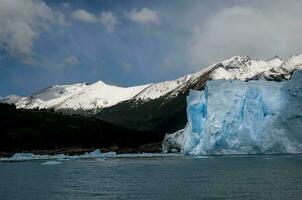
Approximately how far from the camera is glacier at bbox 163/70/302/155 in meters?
84.9

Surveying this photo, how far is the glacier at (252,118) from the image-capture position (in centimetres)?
8488

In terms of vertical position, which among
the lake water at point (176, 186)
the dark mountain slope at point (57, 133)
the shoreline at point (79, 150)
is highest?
the dark mountain slope at point (57, 133)

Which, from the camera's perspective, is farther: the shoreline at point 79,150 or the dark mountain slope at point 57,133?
the dark mountain slope at point 57,133

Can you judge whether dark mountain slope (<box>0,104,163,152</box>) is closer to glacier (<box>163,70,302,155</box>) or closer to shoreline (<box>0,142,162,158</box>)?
shoreline (<box>0,142,162,158</box>)

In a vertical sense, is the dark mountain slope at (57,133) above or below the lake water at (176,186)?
above

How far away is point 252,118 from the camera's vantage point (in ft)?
289

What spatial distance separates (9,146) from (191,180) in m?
92.6

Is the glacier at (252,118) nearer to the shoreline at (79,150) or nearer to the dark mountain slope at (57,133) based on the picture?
the shoreline at (79,150)

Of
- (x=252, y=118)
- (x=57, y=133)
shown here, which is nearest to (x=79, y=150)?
(x=57, y=133)

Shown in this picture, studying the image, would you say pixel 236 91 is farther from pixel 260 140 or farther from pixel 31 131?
pixel 31 131

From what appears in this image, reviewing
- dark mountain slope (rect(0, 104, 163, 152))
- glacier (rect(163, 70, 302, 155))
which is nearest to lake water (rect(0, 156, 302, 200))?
glacier (rect(163, 70, 302, 155))

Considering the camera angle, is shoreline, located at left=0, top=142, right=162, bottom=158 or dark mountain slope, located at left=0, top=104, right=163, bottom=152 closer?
shoreline, located at left=0, top=142, right=162, bottom=158

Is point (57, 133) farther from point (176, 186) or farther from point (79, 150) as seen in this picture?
point (176, 186)

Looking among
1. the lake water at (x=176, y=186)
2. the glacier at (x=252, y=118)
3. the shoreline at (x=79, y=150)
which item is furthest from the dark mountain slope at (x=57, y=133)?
the lake water at (x=176, y=186)
